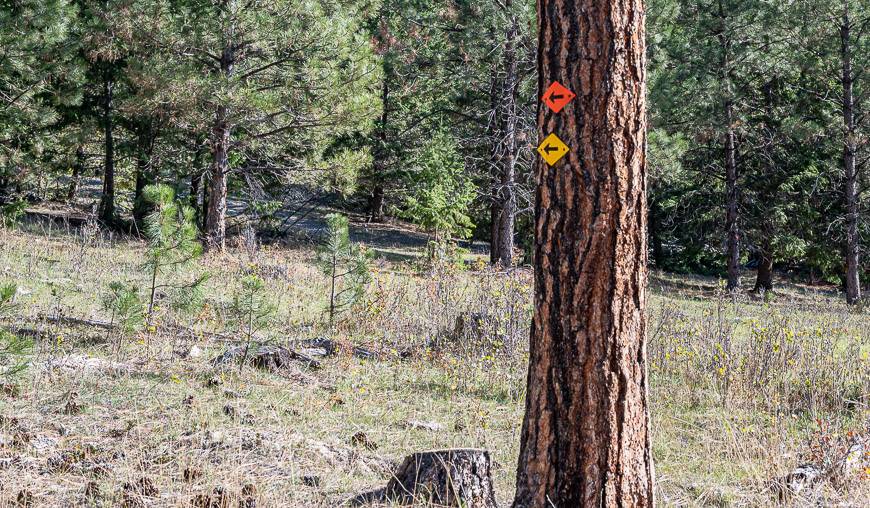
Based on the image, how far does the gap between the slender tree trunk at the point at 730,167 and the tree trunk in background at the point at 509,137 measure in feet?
16.5

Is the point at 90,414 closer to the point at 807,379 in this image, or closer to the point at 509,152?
the point at 807,379

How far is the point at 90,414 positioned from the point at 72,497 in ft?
4.29

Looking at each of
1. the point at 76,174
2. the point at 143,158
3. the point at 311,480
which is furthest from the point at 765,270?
the point at 311,480

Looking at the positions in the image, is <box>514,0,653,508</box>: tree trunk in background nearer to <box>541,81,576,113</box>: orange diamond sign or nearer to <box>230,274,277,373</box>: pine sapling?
<box>541,81,576,113</box>: orange diamond sign

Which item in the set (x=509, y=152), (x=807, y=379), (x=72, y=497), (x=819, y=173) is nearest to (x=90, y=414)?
(x=72, y=497)

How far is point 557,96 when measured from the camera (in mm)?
3049

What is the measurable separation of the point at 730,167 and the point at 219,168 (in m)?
12.1

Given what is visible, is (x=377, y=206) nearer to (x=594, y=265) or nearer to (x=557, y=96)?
(x=557, y=96)

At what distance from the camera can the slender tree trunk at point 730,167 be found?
17.9 metres

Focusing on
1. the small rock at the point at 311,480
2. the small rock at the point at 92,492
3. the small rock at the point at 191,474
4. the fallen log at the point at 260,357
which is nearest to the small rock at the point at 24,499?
the small rock at the point at 92,492

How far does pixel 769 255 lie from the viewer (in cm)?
2017

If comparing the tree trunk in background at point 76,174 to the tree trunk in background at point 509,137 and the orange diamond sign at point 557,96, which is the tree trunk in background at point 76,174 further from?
the orange diamond sign at point 557,96

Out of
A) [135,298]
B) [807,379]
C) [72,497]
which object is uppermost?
[135,298]

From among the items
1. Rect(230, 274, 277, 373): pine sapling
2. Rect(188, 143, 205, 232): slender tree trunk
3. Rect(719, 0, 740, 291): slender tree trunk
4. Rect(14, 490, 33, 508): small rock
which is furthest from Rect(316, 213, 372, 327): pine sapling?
Rect(719, 0, 740, 291): slender tree trunk
